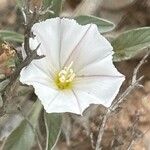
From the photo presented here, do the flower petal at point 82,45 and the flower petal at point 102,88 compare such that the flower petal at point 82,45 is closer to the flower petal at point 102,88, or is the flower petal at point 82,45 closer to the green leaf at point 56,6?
the flower petal at point 102,88

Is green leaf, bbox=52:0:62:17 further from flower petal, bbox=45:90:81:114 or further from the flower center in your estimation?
flower petal, bbox=45:90:81:114

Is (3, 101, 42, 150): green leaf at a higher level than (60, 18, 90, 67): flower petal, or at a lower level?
lower

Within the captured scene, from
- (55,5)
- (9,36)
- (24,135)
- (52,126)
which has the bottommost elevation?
(24,135)

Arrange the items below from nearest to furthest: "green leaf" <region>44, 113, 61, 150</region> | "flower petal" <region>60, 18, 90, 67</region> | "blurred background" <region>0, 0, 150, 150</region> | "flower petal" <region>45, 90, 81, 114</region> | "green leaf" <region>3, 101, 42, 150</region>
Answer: "flower petal" <region>45, 90, 81, 114</region> < "flower petal" <region>60, 18, 90, 67</region> < "green leaf" <region>44, 113, 61, 150</region> < "green leaf" <region>3, 101, 42, 150</region> < "blurred background" <region>0, 0, 150, 150</region>

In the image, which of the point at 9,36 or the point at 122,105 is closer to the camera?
the point at 9,36

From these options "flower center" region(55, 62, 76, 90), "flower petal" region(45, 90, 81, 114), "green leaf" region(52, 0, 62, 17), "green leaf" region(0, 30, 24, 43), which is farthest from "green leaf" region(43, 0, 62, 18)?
Answer: "flower petal" region(45, 90, 81, 114)

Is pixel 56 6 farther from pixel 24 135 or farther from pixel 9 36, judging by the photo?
pixel 24 135

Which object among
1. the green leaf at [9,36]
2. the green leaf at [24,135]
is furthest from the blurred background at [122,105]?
the green leaf at [9,36]

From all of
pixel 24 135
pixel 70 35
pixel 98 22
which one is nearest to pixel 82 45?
pixel 70 35
